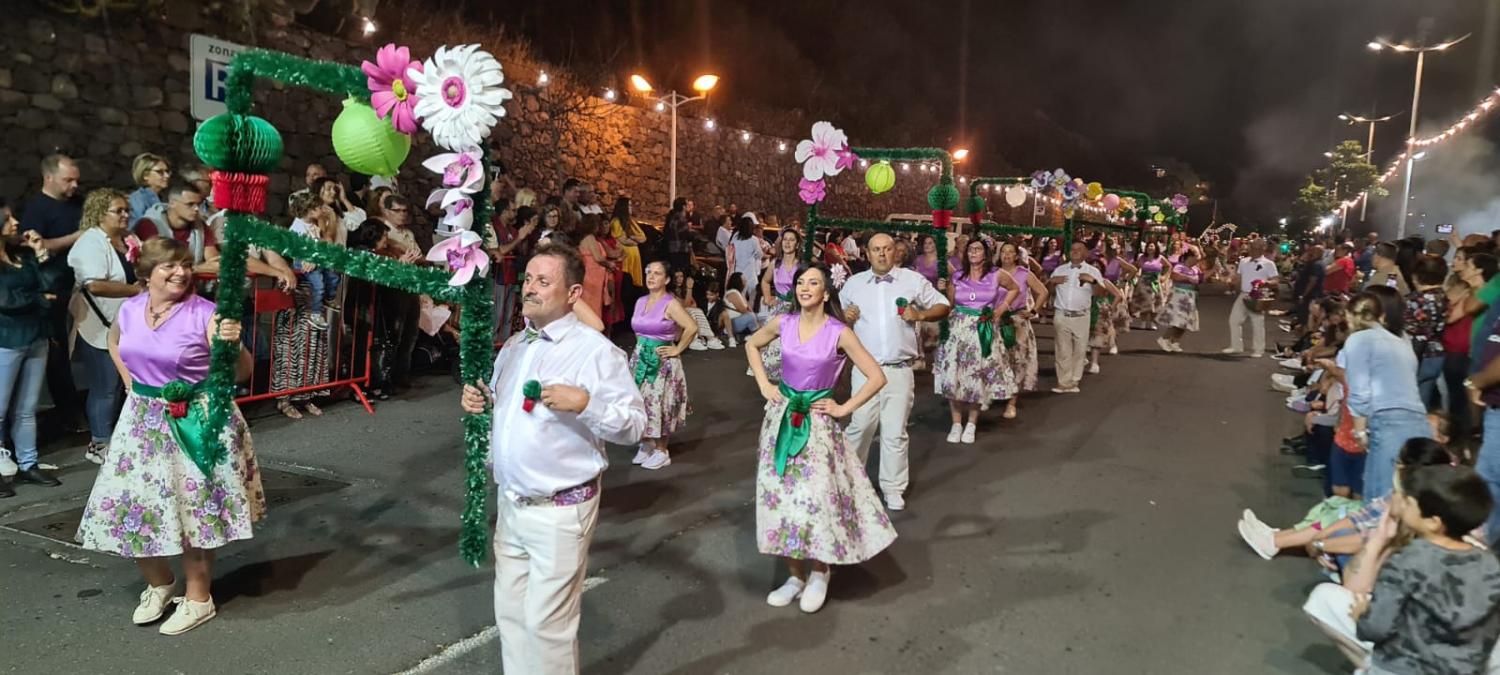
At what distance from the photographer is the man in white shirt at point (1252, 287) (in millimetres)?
14898

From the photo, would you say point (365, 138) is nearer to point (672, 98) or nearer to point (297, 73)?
point (297, 73)

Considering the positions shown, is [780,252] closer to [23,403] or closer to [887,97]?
[23,403]

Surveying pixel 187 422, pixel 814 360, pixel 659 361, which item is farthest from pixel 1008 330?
pixel 187 422

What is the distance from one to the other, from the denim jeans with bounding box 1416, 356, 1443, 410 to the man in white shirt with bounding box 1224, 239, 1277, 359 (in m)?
7.35

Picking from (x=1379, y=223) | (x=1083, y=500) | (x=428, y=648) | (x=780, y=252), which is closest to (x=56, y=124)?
(x=780, y=252)

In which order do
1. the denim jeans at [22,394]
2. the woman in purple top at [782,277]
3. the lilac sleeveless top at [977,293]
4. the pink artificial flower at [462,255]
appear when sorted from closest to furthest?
the pink artificial flower at [462,255], the denim jeans at [22,394], the lilac sleeveless top at [977,293], the woman in purple top at [782,277]

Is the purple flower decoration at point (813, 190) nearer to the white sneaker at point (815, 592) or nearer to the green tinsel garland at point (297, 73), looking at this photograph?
the white sneaker at point (815, 592)

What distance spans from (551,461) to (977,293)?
6.59m

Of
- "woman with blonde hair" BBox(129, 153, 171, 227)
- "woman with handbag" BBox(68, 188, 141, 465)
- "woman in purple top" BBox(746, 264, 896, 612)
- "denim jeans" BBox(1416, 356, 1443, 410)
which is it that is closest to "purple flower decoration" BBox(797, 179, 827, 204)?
"woman in purple top" BBox(746, 264, 896, 612)

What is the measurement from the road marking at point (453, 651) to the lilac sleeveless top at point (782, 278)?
590 centimetres

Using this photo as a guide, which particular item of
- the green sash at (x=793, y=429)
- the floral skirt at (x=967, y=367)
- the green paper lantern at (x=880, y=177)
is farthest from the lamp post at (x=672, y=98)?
the green sash at (x=793, y=429)

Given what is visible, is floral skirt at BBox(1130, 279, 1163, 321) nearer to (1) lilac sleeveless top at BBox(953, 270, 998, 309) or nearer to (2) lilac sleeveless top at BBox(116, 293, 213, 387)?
(1) lilac sleeveless top at BBox(953, 270, 998, 309)

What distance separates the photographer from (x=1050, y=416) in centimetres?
999

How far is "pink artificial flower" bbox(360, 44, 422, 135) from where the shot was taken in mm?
3531
